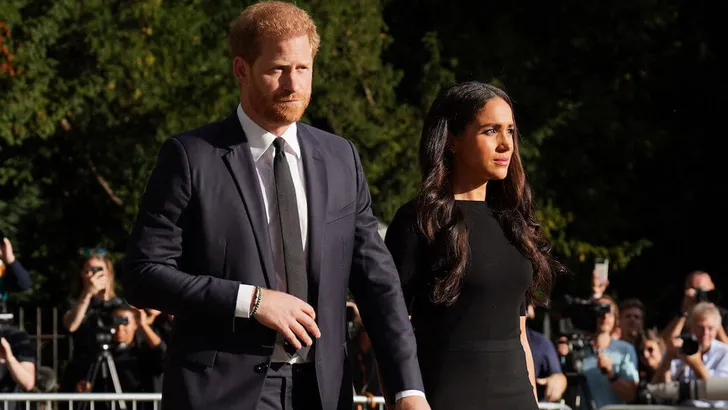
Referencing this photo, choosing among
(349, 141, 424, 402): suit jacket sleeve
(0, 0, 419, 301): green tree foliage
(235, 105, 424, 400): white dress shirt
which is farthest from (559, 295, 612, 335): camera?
(235, 105, 424, 400): white dress shirt

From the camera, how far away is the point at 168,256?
3854 millimetres

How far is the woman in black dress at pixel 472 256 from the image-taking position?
15.7ft

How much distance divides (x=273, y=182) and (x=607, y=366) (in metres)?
6.25

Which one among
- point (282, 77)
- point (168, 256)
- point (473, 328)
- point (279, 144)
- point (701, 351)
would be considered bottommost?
point (701, 351)

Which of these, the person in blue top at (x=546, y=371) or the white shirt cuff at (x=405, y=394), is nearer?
the white shirt cuff at (x=405, y=394)

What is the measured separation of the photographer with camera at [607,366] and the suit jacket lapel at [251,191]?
6072mm

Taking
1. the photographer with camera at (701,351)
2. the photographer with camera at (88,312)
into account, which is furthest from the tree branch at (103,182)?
the photographer with camera at (701,351)

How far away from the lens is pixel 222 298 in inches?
149

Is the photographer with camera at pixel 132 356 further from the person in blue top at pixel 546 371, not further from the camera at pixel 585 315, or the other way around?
the camera at pixel 585 315

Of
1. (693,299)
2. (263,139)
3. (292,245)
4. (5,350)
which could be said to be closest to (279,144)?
(263,139)

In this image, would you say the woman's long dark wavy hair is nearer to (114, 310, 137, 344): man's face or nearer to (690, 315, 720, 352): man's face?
(690, 315, 720, 352): man's face

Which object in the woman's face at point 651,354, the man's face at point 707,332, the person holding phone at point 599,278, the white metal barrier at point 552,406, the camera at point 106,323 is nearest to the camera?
the white metal barrier at point 552,406

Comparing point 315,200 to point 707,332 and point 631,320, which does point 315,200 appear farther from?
point 631,320

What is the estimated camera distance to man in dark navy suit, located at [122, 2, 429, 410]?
12.5 feet
